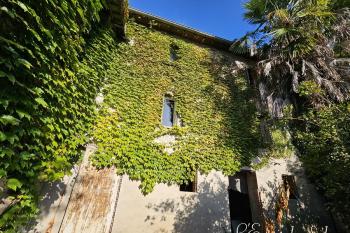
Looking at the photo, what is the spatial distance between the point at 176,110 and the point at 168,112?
335 mm

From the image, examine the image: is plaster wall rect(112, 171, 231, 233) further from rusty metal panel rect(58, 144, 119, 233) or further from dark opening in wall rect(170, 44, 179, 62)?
dark opening in wall rect(170, 44, 179, 62)

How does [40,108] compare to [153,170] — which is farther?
[153,170]

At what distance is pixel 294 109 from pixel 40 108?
33.0 feet

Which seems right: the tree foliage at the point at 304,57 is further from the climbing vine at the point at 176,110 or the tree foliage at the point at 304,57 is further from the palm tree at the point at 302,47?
the climbing vine at the point at 176,110

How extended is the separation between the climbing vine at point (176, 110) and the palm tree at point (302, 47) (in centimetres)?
172

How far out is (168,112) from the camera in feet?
28.0

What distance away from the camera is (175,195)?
689 cm

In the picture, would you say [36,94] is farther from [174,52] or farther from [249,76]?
[249,76]

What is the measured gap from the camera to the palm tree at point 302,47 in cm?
906

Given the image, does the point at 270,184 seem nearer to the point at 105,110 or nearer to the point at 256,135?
the point at 256,135

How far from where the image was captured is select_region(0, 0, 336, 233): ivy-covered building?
→ 6.12 m

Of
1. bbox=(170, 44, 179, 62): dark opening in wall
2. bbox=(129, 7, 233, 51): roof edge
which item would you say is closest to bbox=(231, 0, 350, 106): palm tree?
bbox=(129, 7, 233, 51): roof edge

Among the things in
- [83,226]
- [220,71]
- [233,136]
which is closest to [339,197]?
[233,136]

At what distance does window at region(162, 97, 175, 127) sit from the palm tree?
4.34m
